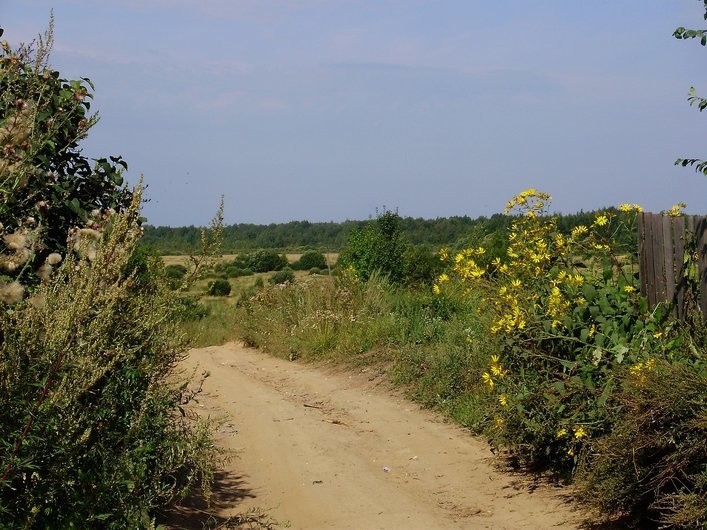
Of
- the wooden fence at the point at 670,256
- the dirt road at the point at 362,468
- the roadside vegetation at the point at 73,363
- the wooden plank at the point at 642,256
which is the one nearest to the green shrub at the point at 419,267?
the dirt road at the point at 362,468

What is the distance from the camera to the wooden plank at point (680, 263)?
5988 mm

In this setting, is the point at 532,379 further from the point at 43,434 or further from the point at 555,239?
the point at 43,434

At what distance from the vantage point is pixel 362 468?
7516mm

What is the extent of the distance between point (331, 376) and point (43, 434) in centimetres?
851

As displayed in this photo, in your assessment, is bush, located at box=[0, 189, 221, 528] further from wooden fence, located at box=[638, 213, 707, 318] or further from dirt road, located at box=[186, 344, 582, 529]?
wooden fence, located at box=[638, 213, 707, 318]

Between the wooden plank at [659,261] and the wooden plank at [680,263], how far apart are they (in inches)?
3.5

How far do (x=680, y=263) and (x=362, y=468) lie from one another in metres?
3.27

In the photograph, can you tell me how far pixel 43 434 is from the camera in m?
3.82

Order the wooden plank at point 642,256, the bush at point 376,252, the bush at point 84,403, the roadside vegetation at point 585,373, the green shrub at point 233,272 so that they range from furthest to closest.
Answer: the green shrub at point 233,272
the bush at point 376,252
the wooden plank at point 642,256
the roadside vegetation at point 585,373
the bush at point 84,403

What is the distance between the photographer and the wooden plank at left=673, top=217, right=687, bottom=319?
5988 mm

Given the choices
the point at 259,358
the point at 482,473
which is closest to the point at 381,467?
the point at 482,473

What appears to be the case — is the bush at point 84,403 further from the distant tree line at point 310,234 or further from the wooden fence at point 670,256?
the distant tree line at point 310,234

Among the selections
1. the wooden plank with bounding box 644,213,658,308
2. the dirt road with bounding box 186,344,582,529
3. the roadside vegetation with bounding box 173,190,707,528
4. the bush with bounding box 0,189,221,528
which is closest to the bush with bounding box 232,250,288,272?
the dirt road with bounding box 186,344,582,529

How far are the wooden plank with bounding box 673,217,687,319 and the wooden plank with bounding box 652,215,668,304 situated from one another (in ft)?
0.30
